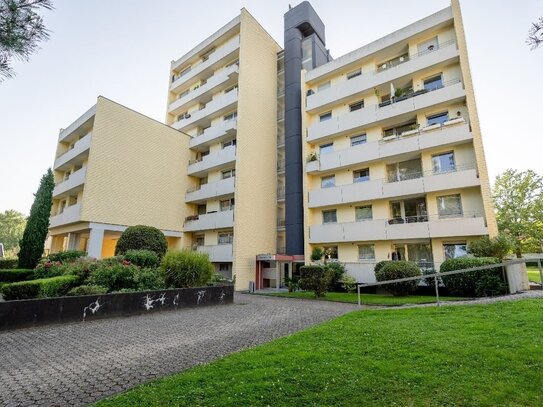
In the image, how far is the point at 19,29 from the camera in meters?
4.21

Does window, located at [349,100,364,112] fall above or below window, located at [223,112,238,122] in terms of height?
below

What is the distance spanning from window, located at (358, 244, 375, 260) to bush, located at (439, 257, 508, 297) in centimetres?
563

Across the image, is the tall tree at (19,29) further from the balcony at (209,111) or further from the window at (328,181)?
the balcony at (209,111)

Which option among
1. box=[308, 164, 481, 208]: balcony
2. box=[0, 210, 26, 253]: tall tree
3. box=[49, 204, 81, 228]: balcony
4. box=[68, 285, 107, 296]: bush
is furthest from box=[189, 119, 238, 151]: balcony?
box=[0, 210, 26, 253]: tall tree

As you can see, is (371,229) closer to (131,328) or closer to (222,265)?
(222,265)

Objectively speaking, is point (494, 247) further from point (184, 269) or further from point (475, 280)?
point (184, 269)

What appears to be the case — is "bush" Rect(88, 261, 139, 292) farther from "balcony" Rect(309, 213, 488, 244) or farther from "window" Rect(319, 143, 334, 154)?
"window" Rect(319, 143, 334, 154)

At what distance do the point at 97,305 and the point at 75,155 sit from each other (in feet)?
67.3

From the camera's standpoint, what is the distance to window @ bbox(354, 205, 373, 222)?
2161cm

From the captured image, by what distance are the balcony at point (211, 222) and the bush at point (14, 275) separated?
11.5m

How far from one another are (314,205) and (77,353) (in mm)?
19222

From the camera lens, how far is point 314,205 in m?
23.5

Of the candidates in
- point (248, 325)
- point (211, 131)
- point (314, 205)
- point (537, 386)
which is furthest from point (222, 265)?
point (537, 386)

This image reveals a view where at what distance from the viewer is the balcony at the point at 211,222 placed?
77.7ft
